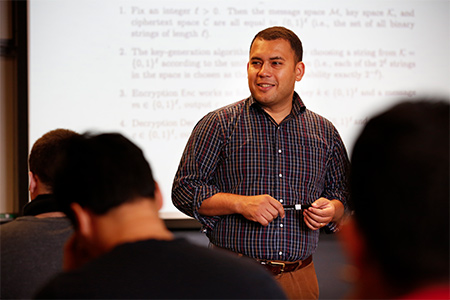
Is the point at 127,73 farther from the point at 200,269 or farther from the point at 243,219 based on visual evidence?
the point at 200,269

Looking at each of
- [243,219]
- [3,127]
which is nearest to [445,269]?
[243,219]

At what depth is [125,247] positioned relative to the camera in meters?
0.95

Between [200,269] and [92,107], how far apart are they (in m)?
2.54

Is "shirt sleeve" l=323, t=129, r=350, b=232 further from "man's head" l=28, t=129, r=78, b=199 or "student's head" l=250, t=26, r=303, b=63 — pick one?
"man's head" l=28, t=129, r=78, b=199

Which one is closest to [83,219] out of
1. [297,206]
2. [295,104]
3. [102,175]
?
[102,175]

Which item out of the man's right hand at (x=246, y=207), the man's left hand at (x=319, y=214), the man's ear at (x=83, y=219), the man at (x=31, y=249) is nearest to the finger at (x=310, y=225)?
the man's left hand at (x=319, y=214)

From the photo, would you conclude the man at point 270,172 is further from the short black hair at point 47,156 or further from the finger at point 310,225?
the short black hair at point 47,156

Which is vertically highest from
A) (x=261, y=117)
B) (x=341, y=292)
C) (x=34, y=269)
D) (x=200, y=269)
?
(x=261, y=117)

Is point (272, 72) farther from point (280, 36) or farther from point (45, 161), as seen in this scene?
point (45, 161)

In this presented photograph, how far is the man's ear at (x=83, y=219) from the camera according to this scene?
3.38 feet

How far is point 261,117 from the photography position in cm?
218

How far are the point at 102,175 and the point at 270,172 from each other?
1.17m

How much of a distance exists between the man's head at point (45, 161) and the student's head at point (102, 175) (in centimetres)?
71

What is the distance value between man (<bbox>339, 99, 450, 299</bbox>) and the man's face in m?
1.48
